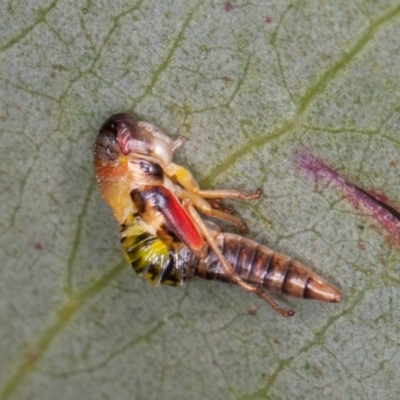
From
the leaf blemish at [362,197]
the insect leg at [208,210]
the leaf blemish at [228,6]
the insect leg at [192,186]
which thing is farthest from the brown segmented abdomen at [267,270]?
the leaf blemish at [228,6]

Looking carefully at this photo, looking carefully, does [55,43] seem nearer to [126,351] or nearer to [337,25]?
[337,25]

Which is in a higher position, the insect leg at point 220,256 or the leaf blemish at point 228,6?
the leaf blemish at point 228,6

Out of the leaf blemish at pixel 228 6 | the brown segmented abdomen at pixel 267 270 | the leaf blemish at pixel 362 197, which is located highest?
the leaf blemish at pixel 228 6

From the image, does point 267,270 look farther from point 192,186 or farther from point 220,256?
point 192,186

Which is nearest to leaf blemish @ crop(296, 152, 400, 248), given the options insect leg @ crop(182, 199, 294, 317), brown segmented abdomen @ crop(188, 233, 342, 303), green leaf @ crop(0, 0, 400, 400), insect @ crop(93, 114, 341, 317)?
green leaf @ crop(0, 0, 400, 400)

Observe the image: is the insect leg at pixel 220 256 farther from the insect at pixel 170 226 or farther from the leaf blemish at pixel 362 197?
the leaf blemish at pixel 362 197

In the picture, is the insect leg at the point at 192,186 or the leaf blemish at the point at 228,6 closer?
the leaf blemish at the point at 228,6

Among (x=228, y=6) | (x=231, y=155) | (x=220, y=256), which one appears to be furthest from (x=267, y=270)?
(x=228, y=6)
